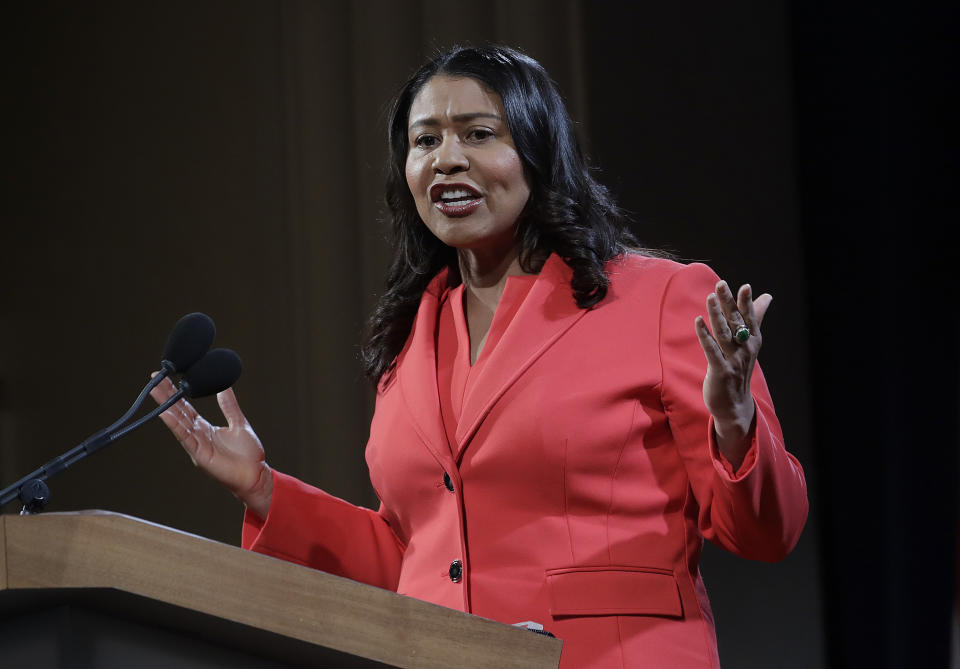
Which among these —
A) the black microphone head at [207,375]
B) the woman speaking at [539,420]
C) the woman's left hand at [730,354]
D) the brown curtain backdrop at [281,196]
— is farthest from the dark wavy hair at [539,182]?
the brown curtain backdrop at [281,196]

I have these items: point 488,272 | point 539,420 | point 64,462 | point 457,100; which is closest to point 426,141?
point 457,100

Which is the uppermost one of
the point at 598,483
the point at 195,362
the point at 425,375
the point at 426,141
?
the point at 426,141

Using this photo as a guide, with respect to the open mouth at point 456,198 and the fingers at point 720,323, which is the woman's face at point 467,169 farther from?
the fingers at point 720,323

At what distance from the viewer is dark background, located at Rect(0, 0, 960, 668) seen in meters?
2.58

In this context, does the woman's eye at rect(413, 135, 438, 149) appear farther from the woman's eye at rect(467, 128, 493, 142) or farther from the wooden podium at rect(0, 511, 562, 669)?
the wooden podium at rect(0, 511, 562, 669)

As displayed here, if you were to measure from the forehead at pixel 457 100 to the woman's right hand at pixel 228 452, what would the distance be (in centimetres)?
51

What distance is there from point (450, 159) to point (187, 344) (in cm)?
52

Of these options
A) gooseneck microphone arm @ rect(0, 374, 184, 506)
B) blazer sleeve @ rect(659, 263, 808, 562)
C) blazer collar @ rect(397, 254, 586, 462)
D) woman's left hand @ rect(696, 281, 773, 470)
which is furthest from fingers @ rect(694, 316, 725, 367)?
→ gooseneck microphone arm @ rect(0, 374, 184, 506)

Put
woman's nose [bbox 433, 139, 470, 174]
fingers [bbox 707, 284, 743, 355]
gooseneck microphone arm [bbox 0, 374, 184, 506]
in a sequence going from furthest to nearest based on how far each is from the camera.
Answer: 1. woman's nose [bbox 433, 139, 470, 174]
2. fingers [bbox 707, 284, 743, 355]
3. gooseneck microphone arm [bbox 0, 374, 184, 506]

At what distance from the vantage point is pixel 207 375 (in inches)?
52.8

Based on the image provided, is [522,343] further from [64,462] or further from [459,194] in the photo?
[64,462]

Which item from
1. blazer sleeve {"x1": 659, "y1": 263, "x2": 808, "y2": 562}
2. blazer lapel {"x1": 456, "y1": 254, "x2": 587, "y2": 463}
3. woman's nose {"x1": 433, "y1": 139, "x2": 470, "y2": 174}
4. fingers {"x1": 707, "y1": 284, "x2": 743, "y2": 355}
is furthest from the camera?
woman's nose {"x1": 433, "y1": 139, "x2": 470, "y2": 174}

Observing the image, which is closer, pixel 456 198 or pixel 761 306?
pixel 761 306

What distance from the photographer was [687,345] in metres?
1.55
